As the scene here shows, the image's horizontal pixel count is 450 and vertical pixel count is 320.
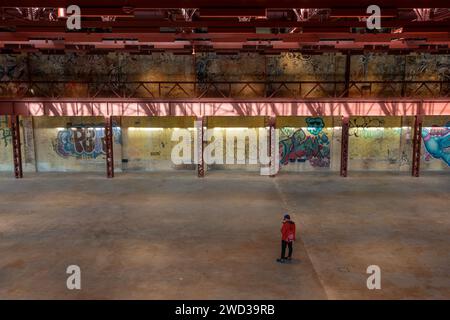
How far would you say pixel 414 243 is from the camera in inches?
551

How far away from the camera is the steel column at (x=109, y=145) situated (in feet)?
79.0

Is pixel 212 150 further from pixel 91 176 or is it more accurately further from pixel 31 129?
pixel 31 129

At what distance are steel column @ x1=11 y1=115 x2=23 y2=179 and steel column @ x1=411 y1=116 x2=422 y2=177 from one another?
76.0 ft

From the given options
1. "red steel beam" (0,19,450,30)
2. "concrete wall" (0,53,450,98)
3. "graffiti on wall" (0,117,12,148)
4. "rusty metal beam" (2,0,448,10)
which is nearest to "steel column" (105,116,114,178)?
"concrete wall" (0,53,450,98)

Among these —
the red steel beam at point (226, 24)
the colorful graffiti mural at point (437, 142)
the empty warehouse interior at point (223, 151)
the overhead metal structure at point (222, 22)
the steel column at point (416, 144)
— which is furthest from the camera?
the colorful graffiti mural at point (437, 142)

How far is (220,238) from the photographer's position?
14.4 metres

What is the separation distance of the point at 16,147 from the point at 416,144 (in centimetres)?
2357

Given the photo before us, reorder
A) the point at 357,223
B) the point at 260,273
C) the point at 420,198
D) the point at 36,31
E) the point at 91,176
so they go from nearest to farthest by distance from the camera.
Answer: the point at 260,273, the point at 36,31, the point at 357,223, the point at 420,198, the point at 91,176

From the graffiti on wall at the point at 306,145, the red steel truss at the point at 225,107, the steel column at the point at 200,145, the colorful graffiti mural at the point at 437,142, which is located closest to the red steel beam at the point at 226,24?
the red steel truss at the point at 225,107

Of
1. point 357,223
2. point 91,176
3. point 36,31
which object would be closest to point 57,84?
point 91,176

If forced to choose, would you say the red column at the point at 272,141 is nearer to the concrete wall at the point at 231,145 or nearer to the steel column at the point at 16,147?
the concrete wall at the point at 231,145

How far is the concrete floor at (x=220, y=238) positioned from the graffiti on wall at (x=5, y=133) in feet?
14.5

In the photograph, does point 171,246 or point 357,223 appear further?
point 357,223

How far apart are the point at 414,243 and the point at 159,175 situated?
15613 mm
